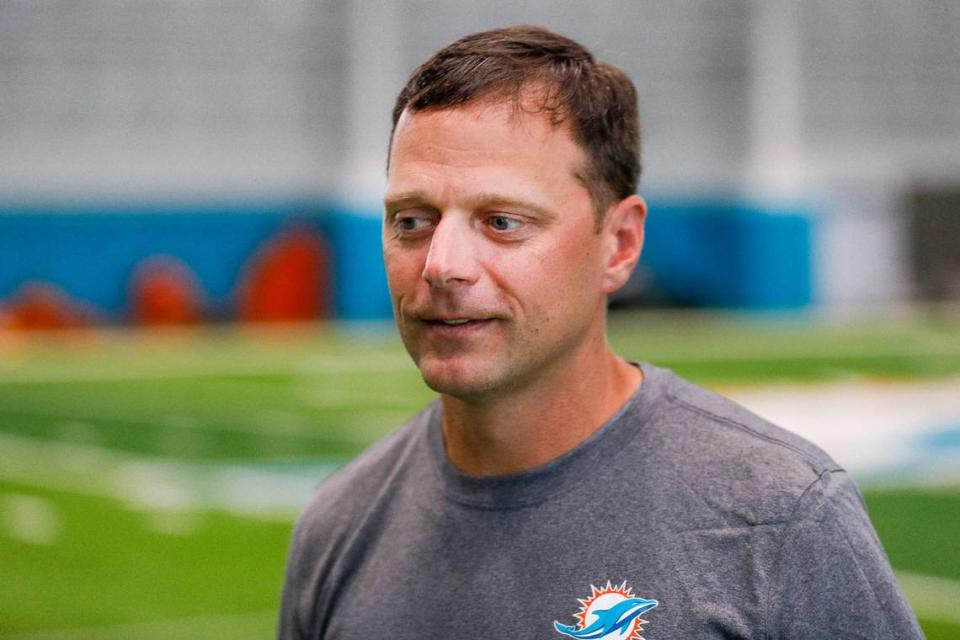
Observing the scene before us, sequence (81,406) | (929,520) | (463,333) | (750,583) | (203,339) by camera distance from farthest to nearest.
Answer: (203,339) → (81,406) → (929,520) → (463,333) → (750,583)

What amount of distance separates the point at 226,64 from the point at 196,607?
55.9 ft

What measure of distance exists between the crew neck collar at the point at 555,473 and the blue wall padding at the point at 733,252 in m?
21.2

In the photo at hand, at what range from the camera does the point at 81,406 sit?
1358 centimetres

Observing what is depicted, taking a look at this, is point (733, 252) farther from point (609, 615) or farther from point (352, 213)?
point (609, 615)

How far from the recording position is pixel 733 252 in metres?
24.9

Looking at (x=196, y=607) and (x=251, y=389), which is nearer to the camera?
(x=196, y=607)

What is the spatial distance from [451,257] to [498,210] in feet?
0.38

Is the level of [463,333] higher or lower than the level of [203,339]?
higher

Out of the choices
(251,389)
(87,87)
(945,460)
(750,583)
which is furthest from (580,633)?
(87,87)

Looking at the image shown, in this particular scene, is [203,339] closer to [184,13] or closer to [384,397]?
[184,13]

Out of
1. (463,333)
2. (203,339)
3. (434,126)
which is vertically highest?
(434,126)

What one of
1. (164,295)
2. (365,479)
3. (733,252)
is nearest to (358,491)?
(365,479)

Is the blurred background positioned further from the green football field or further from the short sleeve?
the short sleeve

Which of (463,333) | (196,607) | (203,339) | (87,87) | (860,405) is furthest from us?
(87,87)
